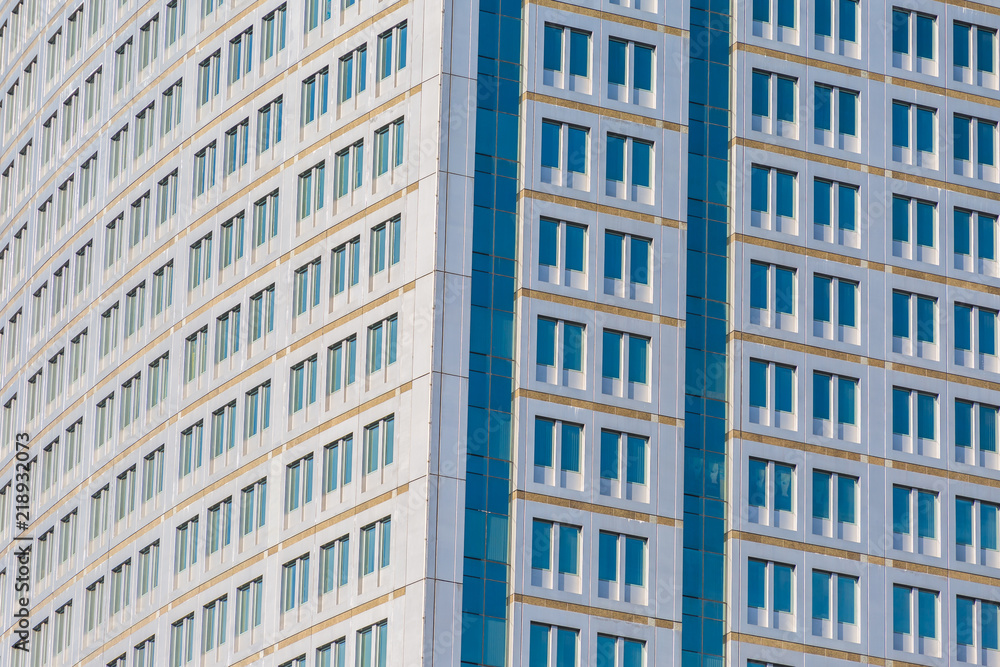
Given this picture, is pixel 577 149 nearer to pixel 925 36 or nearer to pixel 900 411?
pixel 900 411

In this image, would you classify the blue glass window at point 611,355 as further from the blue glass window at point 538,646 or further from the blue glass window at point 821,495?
the blue glass window at point 538,646

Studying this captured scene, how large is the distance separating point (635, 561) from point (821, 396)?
37.9 feet

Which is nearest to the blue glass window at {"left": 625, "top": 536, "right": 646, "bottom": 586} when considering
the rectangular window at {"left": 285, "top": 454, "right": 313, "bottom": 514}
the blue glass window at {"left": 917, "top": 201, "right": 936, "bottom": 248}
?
the rectangular window at {"left": 285, "top": 454, "right": 313, "bottom": 514}

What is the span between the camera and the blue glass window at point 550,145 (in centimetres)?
10044

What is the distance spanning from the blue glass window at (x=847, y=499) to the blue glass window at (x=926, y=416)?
13.1ft

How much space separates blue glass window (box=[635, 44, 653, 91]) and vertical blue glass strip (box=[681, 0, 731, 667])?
1.98m

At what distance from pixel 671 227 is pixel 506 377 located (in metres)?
10.1

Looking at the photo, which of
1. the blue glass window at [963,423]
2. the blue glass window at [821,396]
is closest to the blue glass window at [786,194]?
the blue glass window at [821,396]

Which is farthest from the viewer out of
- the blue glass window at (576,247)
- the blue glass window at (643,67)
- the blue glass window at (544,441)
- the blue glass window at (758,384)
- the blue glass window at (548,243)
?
the blue glass window at (643,67)

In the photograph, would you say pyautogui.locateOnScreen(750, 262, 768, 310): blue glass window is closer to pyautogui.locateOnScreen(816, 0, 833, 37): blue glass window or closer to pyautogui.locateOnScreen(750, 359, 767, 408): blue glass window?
pyautogui.locateOnScreen(750, 359, 767, 408): blue glass window

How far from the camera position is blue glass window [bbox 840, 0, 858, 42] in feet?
355

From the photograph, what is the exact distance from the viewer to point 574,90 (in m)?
102

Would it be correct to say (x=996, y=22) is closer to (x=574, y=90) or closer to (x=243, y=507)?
(x=574, y=90)

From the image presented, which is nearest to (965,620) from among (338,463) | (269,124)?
(338,463)
